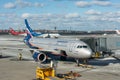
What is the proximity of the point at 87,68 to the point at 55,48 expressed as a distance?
7.08 m

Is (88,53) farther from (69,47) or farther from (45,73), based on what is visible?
(45,73)

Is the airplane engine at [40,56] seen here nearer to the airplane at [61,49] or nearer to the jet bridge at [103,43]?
the airplane at [61,49]

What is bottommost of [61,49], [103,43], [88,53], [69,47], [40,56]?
[40,56]

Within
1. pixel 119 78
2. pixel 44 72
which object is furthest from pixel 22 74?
pixel 119 78

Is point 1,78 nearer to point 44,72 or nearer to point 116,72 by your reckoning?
point 44,72

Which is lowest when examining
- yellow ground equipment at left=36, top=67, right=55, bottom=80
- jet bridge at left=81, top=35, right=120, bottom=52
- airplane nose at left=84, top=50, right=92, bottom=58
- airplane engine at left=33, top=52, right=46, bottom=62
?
yellow ground equipment at left=36, top=67, right=55, bottom=80

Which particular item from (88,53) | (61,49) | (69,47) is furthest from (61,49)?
(88,53)

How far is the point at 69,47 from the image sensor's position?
32.8 meters

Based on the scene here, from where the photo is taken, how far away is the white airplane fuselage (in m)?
30.8

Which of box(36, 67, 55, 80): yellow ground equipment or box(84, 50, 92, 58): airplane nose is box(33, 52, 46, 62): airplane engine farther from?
box(36, 67, 55, 80): yellow ground equipment

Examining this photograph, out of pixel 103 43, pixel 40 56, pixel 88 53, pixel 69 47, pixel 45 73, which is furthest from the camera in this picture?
pixel 103 43

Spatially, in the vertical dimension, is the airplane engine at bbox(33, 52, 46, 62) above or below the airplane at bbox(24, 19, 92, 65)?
below

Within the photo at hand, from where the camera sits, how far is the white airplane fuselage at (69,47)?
30.8 metres

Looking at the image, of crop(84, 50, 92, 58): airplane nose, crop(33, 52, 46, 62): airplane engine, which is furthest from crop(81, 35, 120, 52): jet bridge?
crop(84, 50, 92, 58): airplane nose
